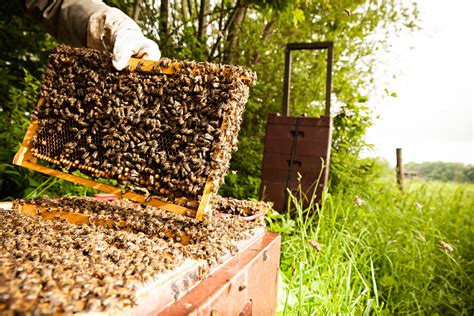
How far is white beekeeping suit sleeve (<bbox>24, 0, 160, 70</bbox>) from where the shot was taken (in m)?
2.08

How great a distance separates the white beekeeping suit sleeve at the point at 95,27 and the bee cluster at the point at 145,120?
203 mm

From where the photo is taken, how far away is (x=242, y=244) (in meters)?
1.57

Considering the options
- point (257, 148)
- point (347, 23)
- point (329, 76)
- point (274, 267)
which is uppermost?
point (347, 23)

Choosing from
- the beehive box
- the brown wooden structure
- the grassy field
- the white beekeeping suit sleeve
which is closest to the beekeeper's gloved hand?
the white beekeeping suit sleeve

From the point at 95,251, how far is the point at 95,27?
1.77 m

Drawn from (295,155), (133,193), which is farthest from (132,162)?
(295,155)

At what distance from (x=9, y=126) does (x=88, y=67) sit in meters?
2.75

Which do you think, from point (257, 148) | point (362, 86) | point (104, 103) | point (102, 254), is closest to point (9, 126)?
point (104, 103)

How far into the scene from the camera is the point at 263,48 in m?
7.68

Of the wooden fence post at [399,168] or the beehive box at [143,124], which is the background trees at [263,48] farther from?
the beehive box at [143,124]

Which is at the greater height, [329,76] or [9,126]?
[329,76]

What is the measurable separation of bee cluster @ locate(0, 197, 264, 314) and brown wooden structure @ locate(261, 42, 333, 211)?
2.71 m

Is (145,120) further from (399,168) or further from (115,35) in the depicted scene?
(399,168)

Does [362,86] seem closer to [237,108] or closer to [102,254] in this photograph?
[237,108]
